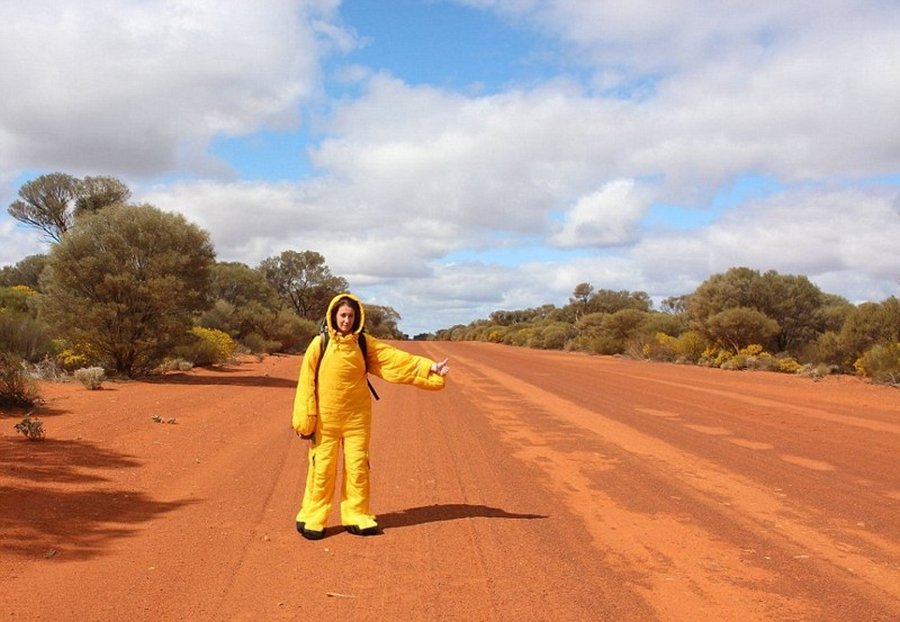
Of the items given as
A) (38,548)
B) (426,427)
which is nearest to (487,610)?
(38,548)

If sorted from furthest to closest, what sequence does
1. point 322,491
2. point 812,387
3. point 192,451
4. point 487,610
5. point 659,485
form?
point 812,387, point 192,451, point 659,485, point 322,491, point 487,610

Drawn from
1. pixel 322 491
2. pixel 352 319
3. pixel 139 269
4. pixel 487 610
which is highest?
pixel 139 269

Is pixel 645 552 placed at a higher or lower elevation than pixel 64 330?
lower

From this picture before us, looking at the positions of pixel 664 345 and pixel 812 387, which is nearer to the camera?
pixel 812 387

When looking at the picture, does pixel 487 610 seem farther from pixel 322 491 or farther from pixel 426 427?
pixel 426 427

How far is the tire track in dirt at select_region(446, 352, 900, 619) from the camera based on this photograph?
481cm

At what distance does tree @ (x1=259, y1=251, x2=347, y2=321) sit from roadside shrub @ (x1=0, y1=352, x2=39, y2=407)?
48388 mm

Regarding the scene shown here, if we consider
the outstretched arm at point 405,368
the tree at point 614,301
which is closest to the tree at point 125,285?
the outstretched arm at point 405,368

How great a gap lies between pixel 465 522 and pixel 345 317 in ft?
6.97

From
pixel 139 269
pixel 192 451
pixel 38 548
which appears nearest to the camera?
pixel 38 548

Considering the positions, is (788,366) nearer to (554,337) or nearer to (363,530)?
(363,530)

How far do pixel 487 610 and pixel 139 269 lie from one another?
18.0 metres

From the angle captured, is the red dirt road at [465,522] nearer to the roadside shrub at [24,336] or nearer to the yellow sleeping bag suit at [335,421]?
the yellow sleeping bag suit at [335,421]

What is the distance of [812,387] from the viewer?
74.4 ft
